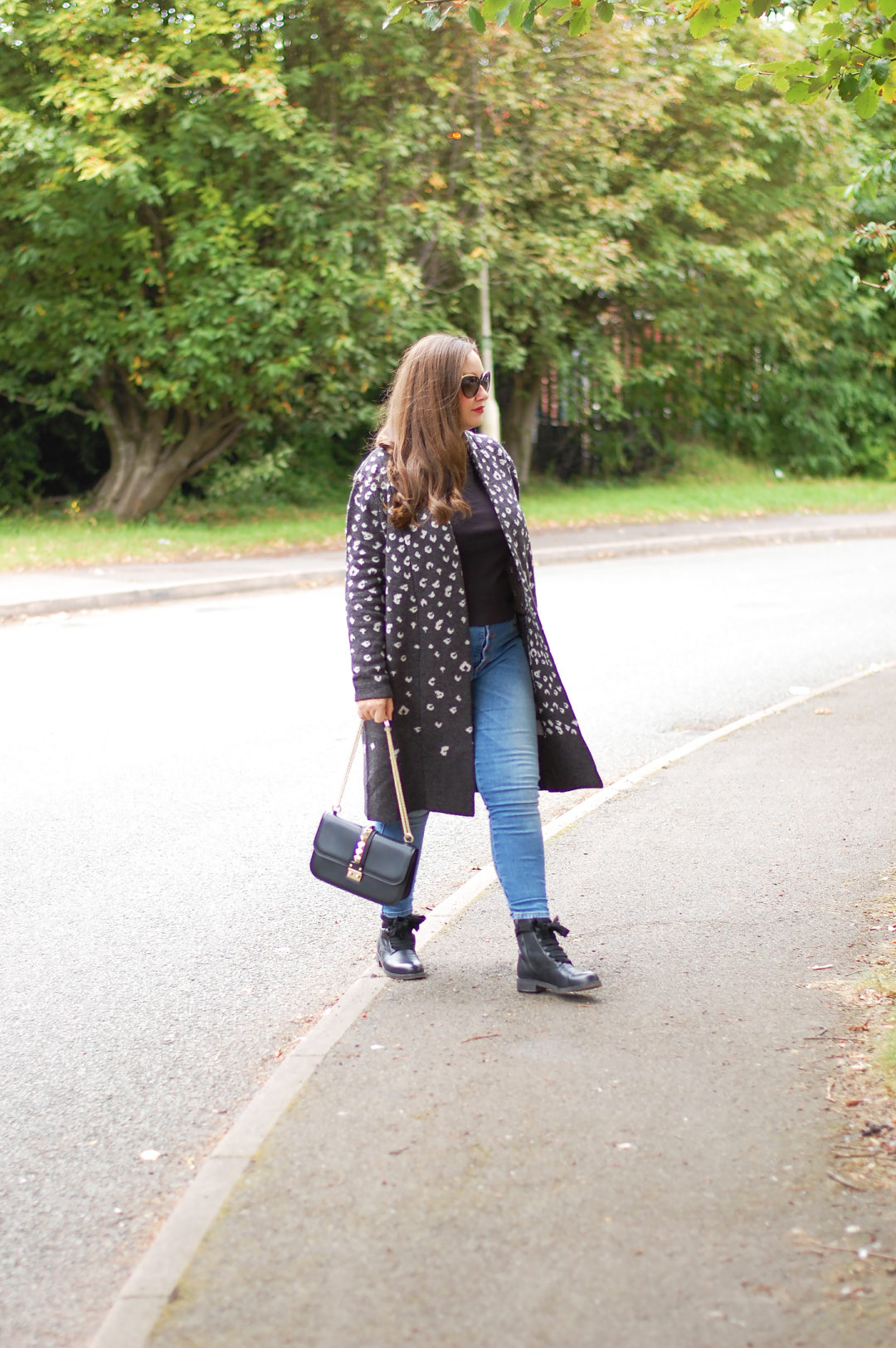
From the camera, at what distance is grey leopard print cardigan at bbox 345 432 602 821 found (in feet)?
13.9

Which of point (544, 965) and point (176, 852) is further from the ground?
point (544, 965)

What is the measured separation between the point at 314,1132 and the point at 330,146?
1572 cm

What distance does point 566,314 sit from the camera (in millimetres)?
23656

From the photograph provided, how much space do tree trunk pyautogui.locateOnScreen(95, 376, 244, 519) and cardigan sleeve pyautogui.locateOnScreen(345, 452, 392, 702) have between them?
17.2 metres

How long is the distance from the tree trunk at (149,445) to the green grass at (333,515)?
→ 38 centimetres

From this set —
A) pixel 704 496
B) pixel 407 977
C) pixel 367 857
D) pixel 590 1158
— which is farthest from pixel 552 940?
pixel 704 496

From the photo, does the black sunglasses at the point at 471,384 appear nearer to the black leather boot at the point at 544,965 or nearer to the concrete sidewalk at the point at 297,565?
the black leather boot at the point at 544,965

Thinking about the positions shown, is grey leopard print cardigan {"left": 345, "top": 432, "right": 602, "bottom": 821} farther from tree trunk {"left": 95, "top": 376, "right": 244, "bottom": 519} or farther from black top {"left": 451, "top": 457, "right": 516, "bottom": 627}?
tree trunk {"left": 95, "top": 376, "right": 244, "bottom": 519}

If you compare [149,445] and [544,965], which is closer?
[544,965]

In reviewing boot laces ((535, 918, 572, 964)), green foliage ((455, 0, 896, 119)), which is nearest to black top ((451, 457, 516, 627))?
boot laces ((535, 918, 572, 964))

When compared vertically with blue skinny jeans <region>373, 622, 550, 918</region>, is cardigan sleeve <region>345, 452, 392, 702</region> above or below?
above

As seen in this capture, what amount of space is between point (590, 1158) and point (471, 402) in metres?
2.06

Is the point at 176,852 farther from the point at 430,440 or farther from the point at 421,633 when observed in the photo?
the point at 430,440

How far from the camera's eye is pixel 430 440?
4.16 m
